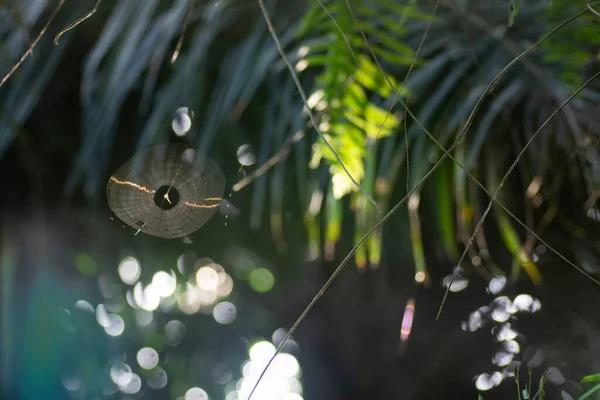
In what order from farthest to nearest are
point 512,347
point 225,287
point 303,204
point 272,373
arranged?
1. point 225,287
2. point 272,373
3. point 512,347
4. point 303,204

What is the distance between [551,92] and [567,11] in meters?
0.07

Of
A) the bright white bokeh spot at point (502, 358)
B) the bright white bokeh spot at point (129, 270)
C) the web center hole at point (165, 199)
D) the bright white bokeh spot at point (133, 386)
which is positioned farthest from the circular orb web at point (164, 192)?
the bright white bokeh spot at point (133, 386)

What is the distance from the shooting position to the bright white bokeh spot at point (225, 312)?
1147 mm

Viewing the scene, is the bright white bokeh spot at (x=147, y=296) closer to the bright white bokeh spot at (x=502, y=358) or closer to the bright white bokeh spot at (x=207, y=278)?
the bright white bokeh spot at (x=207, y=278)

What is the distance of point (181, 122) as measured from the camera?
2.48ft

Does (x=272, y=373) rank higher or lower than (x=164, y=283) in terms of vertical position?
lower

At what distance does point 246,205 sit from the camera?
3.03 ft

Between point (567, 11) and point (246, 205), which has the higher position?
point (567, 11)

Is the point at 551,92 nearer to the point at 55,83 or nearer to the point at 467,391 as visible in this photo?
the point at 467,391

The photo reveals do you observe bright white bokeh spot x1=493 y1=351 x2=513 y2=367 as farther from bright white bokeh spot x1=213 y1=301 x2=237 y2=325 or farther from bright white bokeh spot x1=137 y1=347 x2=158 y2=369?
bright white bokeh spot x1=137 y1=347 x2=158 y2=369

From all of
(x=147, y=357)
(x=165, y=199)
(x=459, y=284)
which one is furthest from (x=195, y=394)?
(x=165, y=199)

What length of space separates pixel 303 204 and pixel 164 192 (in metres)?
0.18

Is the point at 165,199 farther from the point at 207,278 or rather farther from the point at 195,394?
the point at 195,394

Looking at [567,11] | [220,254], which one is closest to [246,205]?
[220,254]
